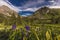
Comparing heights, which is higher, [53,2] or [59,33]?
[53,2]

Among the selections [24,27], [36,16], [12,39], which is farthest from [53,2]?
[12,39]

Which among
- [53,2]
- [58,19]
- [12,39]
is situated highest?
[53,2]

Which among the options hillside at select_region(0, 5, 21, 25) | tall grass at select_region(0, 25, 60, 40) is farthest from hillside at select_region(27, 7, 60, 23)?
hillside at select_region(0, 5, 21, 25)

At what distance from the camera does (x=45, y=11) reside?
4.54m

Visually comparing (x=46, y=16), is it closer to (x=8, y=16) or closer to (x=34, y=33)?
(x=34, y=33)

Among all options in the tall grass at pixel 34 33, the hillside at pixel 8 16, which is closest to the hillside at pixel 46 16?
the tall grass at pixel 34 33

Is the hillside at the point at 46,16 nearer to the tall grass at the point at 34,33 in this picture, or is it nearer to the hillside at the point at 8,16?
the tall grass at the point at 34,33

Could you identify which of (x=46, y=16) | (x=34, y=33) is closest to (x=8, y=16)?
(x=34, y=33)

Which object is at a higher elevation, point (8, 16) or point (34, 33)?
point (8, 16)

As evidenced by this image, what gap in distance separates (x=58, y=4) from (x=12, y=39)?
97 cm

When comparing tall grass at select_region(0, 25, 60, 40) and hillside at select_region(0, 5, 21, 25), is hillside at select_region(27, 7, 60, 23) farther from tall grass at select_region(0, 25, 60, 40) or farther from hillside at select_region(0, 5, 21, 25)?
hillside at select_region(0, 5, 21, 25)

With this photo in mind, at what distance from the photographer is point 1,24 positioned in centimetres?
456

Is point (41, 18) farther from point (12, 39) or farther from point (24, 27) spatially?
point (12, 39)

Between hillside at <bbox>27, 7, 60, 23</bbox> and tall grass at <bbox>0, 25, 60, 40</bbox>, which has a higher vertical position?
hillside at <bbox>27, 7, 60, 23</bbox>
